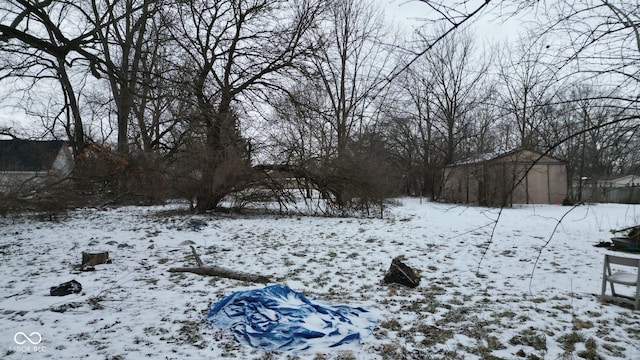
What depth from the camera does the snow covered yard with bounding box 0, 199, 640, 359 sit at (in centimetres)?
322

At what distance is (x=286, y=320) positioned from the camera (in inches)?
144

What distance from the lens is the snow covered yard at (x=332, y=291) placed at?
3219 mm

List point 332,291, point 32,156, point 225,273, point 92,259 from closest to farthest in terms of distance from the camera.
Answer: point 332,291
point 225,273
point 92,259
point 32,156

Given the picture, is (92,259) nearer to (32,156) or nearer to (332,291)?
(332,291)

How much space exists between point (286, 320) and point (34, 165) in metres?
15.3

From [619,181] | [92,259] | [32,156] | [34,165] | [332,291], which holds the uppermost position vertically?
[32,156]

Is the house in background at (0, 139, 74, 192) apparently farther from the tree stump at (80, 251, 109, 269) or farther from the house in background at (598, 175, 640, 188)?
the house in background at (598, 175, 640, 188)

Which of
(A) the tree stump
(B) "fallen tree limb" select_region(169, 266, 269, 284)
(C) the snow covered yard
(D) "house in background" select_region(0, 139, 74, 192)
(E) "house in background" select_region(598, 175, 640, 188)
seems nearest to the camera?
(E) "house in background" select_region(598, 175, 640, 188)

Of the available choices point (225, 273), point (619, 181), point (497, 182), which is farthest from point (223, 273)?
point (497, 182)

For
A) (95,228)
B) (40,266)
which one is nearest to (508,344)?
(40,266)

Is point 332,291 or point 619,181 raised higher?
point 619,181

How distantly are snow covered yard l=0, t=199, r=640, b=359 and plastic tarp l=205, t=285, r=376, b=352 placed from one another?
0.13 metres

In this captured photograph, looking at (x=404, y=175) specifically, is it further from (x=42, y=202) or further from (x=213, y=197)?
(x=42, y=202)

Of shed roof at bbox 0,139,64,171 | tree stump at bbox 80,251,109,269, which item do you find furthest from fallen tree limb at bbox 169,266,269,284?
shed roof at bbox 0,139,64,171
